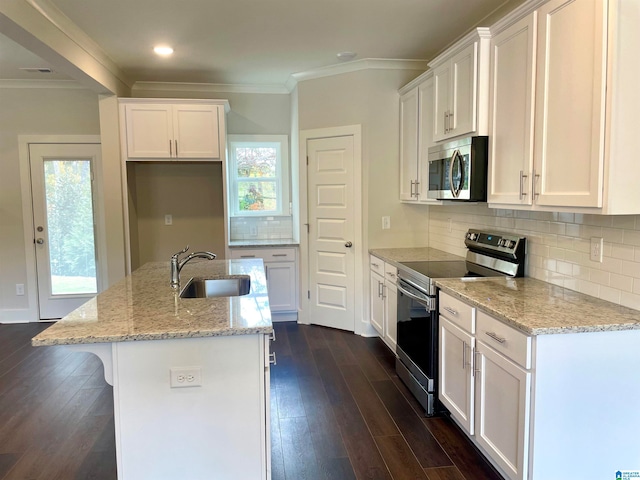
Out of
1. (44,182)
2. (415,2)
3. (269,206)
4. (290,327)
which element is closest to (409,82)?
(415,2)

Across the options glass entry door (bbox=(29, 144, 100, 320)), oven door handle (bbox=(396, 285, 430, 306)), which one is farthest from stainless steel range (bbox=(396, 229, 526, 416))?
glass entry door (bbox=(29, 144, 100, 320))

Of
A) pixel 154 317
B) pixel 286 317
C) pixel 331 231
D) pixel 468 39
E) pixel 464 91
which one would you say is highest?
pixel 468 39

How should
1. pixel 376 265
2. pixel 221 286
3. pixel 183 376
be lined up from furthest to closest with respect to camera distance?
pixel 376 265 < pixel 221 286 < pixel 183 376

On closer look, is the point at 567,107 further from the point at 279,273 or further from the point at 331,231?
the point at 279,273

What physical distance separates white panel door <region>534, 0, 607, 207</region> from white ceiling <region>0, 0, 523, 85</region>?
97 cm

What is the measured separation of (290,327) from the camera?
4684 millimetres

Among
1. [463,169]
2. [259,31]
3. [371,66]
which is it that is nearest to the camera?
[463,169]

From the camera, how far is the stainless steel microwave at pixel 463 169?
8.84 feet

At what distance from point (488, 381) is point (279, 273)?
2950mm

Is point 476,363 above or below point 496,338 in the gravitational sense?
below

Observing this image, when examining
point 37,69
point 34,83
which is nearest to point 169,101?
point 37,69

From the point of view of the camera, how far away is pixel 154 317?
191cm

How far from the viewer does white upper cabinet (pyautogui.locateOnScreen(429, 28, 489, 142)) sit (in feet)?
8.68

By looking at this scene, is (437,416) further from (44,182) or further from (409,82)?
(44,182)
